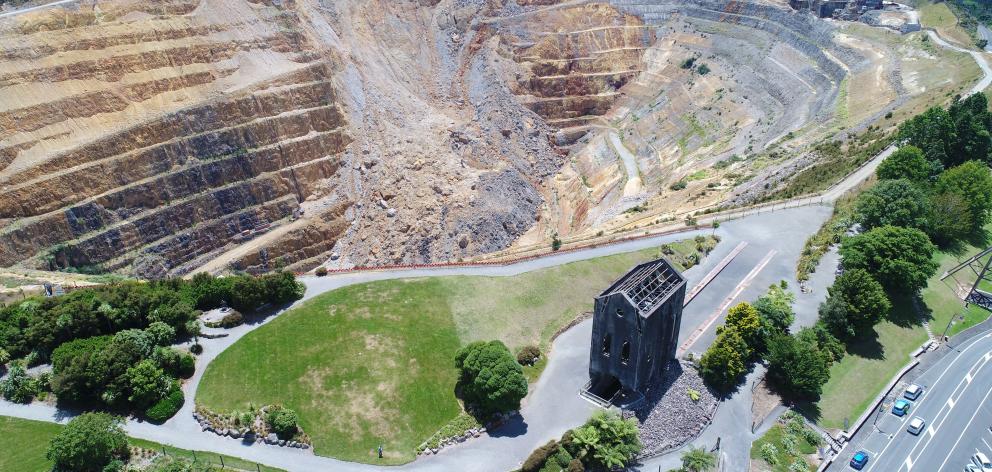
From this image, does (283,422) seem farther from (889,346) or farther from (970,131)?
(970,131)

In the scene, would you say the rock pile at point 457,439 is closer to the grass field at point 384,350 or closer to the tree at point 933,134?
the grass field at point 384,350

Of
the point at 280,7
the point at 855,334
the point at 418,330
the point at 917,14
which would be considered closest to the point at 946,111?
→ the point at 855,334

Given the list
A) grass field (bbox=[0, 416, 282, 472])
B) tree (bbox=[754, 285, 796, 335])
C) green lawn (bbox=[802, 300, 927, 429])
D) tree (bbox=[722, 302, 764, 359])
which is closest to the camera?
grass field (bbox=[0, 416, 282, 472])

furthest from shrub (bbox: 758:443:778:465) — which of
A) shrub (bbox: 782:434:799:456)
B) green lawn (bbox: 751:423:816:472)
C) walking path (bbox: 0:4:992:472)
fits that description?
walking path (bbox: 0:4:992:472)

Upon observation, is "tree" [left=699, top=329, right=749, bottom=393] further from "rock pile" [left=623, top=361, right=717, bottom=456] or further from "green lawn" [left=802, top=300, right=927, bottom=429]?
"green lawn" [left=802, top=300, right=927, bottom=429]

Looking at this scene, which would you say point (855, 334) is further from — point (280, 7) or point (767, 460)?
point (280, 7)

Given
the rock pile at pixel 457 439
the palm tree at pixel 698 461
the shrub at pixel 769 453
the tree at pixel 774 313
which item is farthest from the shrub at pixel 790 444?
the rock pile at pixel 457 439
